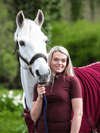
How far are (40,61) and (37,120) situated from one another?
0.66m

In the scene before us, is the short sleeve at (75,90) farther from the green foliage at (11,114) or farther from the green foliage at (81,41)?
the green foliage at (81,41)

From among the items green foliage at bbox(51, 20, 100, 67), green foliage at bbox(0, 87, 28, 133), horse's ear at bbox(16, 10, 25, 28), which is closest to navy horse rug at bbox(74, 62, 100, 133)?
horse's ear at bbox(16, 10, 25, 28)

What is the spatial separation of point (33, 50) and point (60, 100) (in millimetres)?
637

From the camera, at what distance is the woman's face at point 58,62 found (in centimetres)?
160

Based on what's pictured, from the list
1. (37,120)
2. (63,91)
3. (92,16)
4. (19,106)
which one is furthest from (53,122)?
(92,16)

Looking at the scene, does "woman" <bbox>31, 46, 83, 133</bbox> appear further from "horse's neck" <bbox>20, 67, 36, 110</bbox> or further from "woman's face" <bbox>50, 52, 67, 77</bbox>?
"horse's neck" <bbox>20, 67, 36, 110</bbox>

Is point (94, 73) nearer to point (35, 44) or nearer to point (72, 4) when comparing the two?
point (35, 44)

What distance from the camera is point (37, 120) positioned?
5.56 ft

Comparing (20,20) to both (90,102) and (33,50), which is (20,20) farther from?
(90,102)

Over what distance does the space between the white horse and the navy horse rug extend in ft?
2.51

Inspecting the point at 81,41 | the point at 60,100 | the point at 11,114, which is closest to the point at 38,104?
the point at 60,100

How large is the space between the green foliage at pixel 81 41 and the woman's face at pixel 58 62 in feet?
40.3

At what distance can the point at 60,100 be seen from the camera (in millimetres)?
1552

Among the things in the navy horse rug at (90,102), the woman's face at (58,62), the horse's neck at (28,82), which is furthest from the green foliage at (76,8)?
the woman's face at (58,62)
